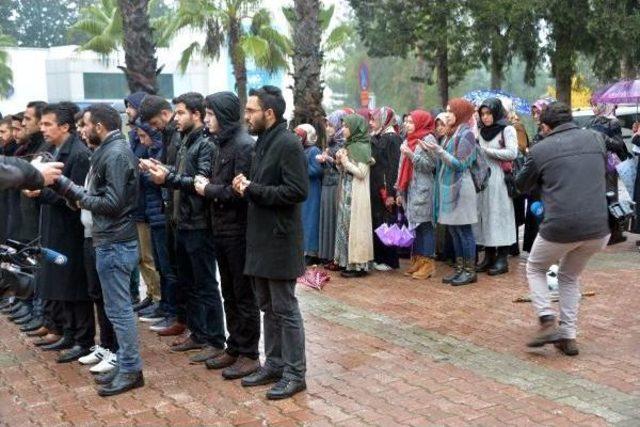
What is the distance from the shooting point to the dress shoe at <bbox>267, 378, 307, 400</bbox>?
5.08 m

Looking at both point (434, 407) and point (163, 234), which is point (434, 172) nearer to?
point (163, 234)

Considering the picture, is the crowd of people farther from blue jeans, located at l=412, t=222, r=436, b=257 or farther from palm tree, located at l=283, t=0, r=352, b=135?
palm tree, located at l=283, t=0, r=352, b=135

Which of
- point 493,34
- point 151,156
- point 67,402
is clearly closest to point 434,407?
point 67,402

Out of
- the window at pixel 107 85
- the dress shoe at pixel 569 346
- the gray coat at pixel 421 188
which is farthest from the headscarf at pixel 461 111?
the window at pixel 107 85

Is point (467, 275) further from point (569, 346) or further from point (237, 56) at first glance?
point (237, 56)

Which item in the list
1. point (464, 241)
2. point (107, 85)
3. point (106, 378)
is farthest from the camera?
point (107, 85)

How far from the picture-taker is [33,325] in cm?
736

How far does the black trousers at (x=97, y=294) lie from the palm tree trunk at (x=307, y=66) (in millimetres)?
6104

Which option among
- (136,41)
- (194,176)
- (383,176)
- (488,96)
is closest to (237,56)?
(136,41)

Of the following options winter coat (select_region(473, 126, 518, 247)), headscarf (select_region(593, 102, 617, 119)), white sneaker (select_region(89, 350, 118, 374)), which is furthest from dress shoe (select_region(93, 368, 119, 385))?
headscarf (select_region(593, 102, 617, 119))

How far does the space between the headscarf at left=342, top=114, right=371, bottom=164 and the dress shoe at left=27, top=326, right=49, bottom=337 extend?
3.74 meters

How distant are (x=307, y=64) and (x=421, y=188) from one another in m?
4.26

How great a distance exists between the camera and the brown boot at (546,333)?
5.76 m

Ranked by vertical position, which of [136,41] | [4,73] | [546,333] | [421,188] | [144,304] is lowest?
[144,304]
